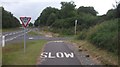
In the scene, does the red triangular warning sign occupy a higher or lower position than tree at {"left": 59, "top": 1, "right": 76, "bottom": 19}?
lower

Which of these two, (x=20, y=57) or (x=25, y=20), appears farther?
(x=25, y=20)

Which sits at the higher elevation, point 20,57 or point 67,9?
point 67,9

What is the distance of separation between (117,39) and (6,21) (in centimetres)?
10368

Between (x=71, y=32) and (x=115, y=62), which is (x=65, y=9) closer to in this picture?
(x=71, y=32)

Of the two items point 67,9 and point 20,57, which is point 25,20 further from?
point 67,9

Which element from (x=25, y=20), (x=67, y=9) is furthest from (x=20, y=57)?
(x=67, y=9)

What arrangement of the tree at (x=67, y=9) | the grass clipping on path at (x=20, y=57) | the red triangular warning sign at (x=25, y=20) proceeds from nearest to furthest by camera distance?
the grass clipping on path at (x=20, y=57) < the red triangular warning sign at (x=25, y=20) < the tree at (x=67, y=9)

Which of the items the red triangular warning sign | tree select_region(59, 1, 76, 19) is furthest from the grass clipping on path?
tree select_region(59, 1, 76, 19)

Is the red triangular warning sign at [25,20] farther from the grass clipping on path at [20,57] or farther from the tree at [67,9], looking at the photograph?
the tree at [67,9]

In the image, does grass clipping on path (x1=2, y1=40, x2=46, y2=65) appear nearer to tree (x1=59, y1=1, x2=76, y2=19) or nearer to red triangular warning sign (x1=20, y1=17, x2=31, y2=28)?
red triangular warning sign (x1=20, y1=17, x2=31, y2=28)

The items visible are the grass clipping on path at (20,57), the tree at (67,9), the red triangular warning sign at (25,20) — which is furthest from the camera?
the tree at (67,9)

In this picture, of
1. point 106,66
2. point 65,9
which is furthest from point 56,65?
point 65,9

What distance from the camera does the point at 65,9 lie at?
111 m

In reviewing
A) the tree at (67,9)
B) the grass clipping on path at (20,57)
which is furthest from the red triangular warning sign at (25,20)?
the tree at (67,9)
